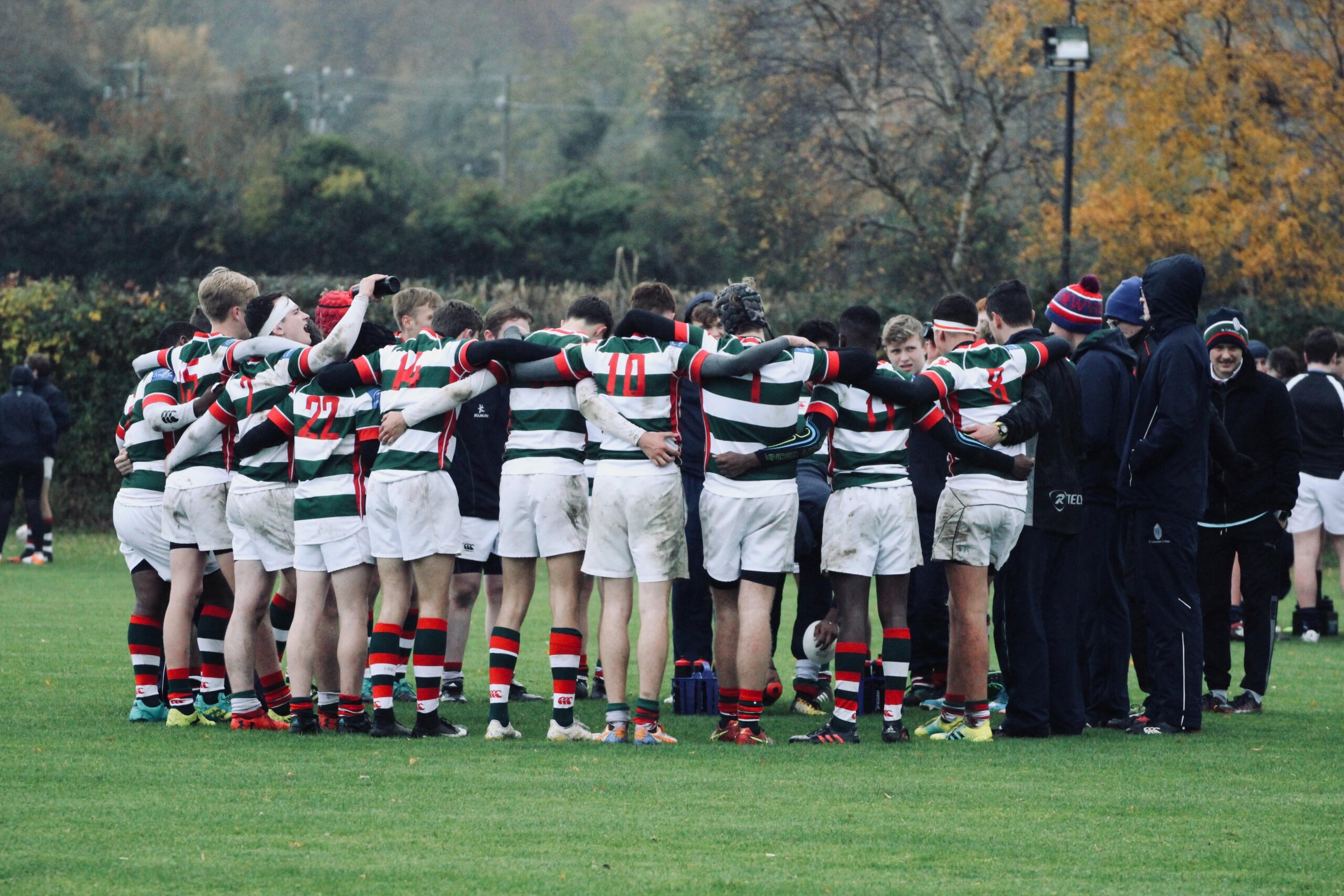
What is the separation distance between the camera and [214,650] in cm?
872

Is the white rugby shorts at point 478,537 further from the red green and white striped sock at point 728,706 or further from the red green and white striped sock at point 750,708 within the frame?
the red green and white striped sock at point 750,708

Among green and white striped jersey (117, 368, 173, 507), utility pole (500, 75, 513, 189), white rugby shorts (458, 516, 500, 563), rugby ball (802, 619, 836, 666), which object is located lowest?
rugby ball (802, 619, 836, 666)

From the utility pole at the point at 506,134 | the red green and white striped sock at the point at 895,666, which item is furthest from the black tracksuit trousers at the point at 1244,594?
the utility pole at the point at 506,134

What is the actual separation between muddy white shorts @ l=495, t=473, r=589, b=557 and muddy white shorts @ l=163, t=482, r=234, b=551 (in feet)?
4.87

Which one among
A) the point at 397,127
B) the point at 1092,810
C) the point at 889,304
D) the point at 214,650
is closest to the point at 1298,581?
the point at 1092,810

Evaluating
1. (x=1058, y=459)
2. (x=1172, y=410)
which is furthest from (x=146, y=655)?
(x=1172, y=410)

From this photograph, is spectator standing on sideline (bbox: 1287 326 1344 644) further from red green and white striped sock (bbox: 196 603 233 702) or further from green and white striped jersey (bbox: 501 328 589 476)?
red green and white striped sock (bbox: 196 603 233 702)


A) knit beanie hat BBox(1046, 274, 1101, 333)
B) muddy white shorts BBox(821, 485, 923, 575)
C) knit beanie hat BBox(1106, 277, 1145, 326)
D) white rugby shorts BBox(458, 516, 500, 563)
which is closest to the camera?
muddy white shorts BBox(821, 485, 923, 575)

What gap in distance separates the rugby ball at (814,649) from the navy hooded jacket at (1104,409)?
5.53 ft

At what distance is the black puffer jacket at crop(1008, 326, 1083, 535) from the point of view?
326 inches

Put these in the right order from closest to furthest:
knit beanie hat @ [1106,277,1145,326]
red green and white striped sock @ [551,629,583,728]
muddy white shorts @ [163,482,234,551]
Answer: red green and white striped sock @ [551,629,583,728] < muddy white shorts @ [163,482,234,551] < knit beanie hat @ [1106,277,1145,326]

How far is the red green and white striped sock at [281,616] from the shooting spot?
8.98m

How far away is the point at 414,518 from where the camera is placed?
7.95 m

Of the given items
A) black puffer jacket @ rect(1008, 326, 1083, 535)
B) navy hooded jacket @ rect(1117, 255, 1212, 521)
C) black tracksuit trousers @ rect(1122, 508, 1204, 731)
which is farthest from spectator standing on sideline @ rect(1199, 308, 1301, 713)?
black puffer jacket @ rect(1008, 326, 1083, 535)
